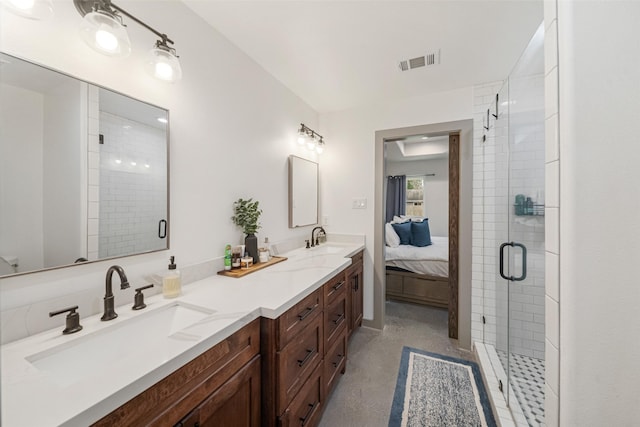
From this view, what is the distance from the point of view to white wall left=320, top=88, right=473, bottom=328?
2.54 metres

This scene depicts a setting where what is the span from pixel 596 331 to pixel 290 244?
6.44ft

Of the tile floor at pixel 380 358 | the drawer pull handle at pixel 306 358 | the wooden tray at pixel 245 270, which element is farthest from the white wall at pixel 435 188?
the drawer pull handle at pixel 306 358

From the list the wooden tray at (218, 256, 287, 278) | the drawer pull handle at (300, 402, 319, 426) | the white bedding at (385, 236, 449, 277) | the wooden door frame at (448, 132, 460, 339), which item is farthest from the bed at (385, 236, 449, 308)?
the drawer pull handle at (300, 402, 319, 426)

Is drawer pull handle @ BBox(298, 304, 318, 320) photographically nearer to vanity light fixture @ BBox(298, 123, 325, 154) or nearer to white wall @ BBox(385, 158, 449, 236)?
vanity light fixture @ BBox(298, 123, 325, 154)

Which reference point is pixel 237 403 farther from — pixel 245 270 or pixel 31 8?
pixel 31 8

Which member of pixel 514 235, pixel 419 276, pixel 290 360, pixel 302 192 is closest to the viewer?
pixel 290 360

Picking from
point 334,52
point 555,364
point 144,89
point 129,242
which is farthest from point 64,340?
point 334,52

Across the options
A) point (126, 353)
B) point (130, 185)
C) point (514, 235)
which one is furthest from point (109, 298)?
point (514, 235)

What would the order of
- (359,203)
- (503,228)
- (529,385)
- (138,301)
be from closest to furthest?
(138,301)
(529,385)
(503,228)
(359,203)

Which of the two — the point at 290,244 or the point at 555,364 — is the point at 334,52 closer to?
the point at 290,244

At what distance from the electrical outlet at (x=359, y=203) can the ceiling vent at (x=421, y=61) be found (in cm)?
128

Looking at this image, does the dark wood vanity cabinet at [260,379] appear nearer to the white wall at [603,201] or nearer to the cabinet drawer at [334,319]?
the cabinet drawer at [334,319]

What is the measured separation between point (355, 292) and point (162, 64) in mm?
2224

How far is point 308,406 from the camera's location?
1.38 meters
